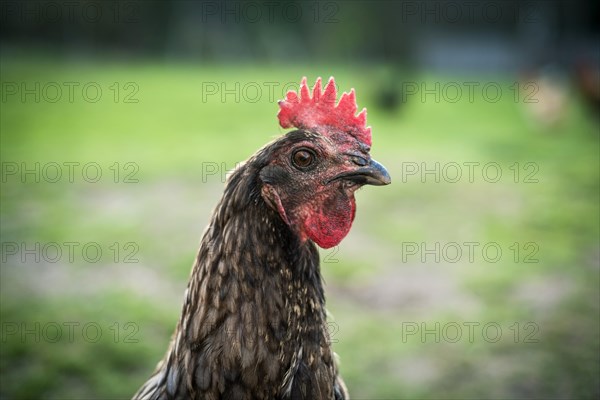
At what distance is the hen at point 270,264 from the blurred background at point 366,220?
1951 mm

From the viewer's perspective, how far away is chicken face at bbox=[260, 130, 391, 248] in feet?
6.17

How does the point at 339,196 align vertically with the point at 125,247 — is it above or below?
below

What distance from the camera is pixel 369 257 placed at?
18.2ft

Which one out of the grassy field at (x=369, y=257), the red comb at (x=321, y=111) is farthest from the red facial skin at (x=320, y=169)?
the grassy field at (x=369, y=257)

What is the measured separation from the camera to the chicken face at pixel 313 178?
1881 millimetres

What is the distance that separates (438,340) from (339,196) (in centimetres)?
287

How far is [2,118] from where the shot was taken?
1076 centimetres

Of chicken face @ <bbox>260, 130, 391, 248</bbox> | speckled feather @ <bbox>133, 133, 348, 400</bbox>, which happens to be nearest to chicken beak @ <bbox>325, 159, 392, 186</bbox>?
chicken face @ <bbox>260, 130, 391, 248</bbox>

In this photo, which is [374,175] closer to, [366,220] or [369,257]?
[369,257]

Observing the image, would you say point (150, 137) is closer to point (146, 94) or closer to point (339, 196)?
point (146, 94)

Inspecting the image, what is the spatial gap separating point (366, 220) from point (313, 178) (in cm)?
480

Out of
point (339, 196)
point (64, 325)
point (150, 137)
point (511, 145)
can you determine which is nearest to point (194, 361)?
point (339, 196)

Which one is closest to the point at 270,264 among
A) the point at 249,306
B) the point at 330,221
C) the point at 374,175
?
the point at 249,306

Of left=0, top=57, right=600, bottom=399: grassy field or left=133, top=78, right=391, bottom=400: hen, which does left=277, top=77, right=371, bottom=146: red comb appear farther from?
left=0, top=57, right=600, bottom=399: grassy field
